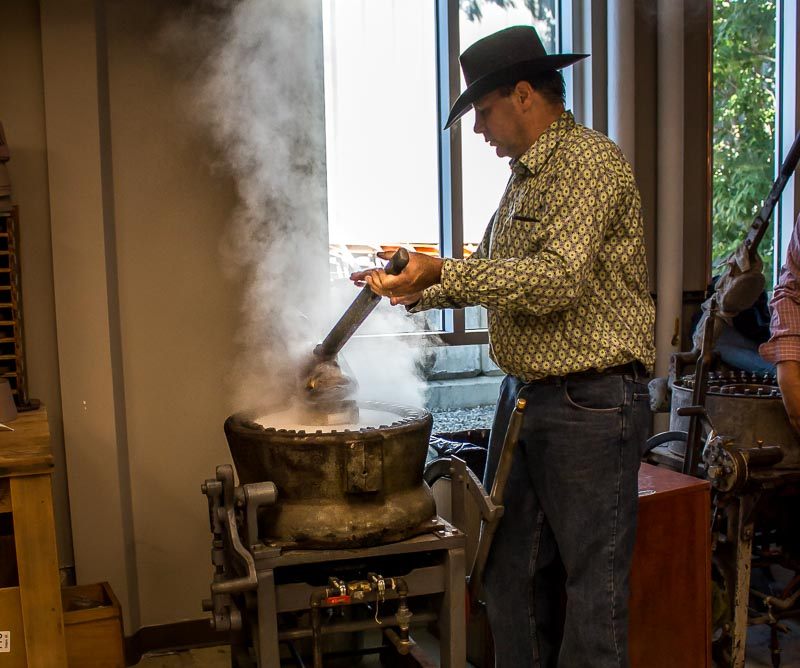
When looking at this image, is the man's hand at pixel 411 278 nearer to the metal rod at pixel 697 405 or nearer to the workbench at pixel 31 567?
the workbench at pixel 31 567

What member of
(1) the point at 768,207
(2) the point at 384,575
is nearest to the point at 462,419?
(1) the point at 768,207

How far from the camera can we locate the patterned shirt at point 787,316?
118 inches

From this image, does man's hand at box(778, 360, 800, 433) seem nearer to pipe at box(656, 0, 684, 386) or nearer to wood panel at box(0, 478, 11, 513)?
pipe at box(656, 0, 684, 386)

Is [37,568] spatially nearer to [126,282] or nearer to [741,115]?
[126,282]

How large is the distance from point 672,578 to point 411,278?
55.0 inches

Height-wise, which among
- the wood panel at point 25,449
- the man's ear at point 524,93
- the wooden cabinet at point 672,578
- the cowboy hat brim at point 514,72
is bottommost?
the wooden cabinet at point 672,578

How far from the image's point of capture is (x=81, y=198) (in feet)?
9.63

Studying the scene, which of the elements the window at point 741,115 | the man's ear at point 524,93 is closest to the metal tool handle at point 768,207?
the window at point 741,115

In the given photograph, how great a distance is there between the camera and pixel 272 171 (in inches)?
125

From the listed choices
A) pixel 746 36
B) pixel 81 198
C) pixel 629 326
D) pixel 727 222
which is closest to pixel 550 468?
pixel 629 326

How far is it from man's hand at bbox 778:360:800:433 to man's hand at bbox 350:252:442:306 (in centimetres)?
156

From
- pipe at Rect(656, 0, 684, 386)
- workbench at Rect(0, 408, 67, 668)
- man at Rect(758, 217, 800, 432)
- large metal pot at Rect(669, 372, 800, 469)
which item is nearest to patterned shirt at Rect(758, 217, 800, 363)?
man at Rect(758, 217, 800, 432)

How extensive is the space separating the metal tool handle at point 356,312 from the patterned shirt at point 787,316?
1707mm

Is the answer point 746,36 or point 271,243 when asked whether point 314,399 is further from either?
point 746,36
